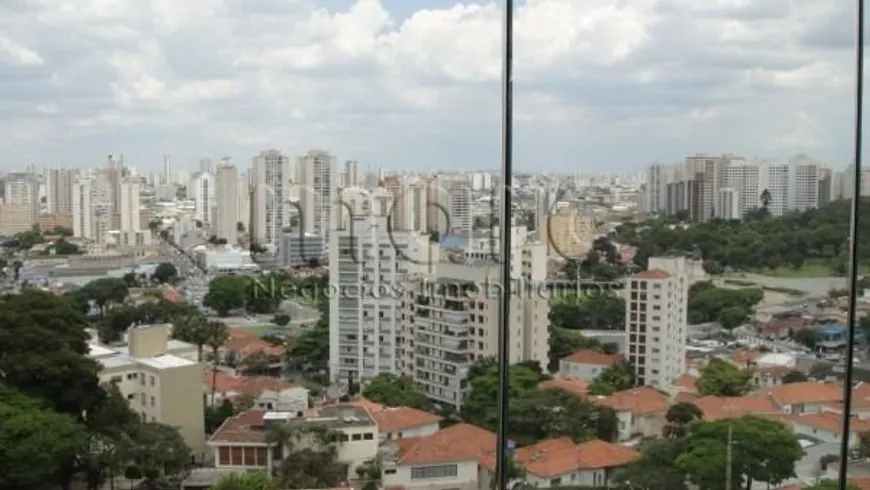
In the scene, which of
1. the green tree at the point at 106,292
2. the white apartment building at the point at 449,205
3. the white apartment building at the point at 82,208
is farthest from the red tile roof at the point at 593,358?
the white apartment building at the point at 82,208

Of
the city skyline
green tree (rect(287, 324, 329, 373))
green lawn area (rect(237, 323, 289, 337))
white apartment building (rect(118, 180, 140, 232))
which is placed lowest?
green tree (rect(287, 324, 329, 373))

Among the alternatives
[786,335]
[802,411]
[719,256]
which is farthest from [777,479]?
[719,256]

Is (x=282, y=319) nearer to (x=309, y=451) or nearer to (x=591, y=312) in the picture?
(x=309, y=451)

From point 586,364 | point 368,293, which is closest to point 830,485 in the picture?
point 586,364

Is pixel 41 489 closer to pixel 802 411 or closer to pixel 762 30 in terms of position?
pixel 802 411

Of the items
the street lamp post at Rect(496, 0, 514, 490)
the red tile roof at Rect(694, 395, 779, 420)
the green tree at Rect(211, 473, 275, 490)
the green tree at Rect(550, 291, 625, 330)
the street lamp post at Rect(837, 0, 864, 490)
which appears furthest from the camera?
the red tile roof at Rect(694, 395, 779, 420)

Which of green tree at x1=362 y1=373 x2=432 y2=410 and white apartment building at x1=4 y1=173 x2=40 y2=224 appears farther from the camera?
green tree at x1=362 y1=373 x2=432 y2=410

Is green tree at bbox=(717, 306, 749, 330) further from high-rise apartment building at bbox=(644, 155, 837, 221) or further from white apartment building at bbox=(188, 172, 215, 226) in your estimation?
white apartment building at bbox=(188, 172, 215, 226)

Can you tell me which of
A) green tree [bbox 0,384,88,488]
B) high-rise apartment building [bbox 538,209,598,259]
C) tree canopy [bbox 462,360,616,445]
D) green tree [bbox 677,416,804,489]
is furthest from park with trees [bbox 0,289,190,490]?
green tree [bbox 677,416,804,489]
